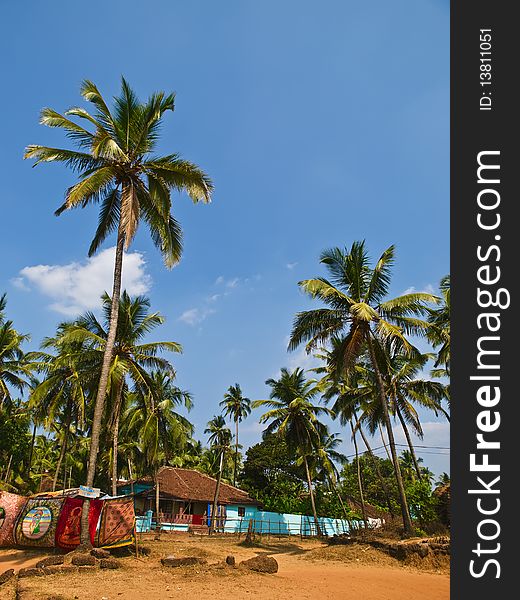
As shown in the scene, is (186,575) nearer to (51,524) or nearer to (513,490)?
(51,524)

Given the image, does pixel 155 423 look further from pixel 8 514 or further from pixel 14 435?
pixel 14 435

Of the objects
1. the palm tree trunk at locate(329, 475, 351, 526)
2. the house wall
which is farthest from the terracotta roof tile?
the palm tree trunk at locate(329, 475, 351, 526)

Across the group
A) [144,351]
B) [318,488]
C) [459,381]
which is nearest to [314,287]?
[144,351]

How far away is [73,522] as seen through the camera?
45.4 feet

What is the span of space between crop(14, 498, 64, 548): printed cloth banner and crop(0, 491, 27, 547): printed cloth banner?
0.18 m

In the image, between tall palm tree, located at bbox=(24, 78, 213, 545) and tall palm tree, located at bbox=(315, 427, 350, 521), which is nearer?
tall palm tree, located at bbox=(24, 78, 213, 545)

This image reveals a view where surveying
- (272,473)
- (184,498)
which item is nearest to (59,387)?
(184,498)

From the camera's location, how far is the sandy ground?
8844 mm

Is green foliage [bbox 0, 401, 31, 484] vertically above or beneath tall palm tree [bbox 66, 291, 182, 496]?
beneath

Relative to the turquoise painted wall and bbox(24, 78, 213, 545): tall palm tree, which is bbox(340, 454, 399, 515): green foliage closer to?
the turquoise painted wall

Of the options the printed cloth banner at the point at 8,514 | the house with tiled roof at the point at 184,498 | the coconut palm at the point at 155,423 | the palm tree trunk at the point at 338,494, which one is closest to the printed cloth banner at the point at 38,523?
the printed cloth banner at the point at 8,514

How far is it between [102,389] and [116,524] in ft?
12.9

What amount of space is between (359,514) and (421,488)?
54.0 feet

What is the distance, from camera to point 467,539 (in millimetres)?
4121
